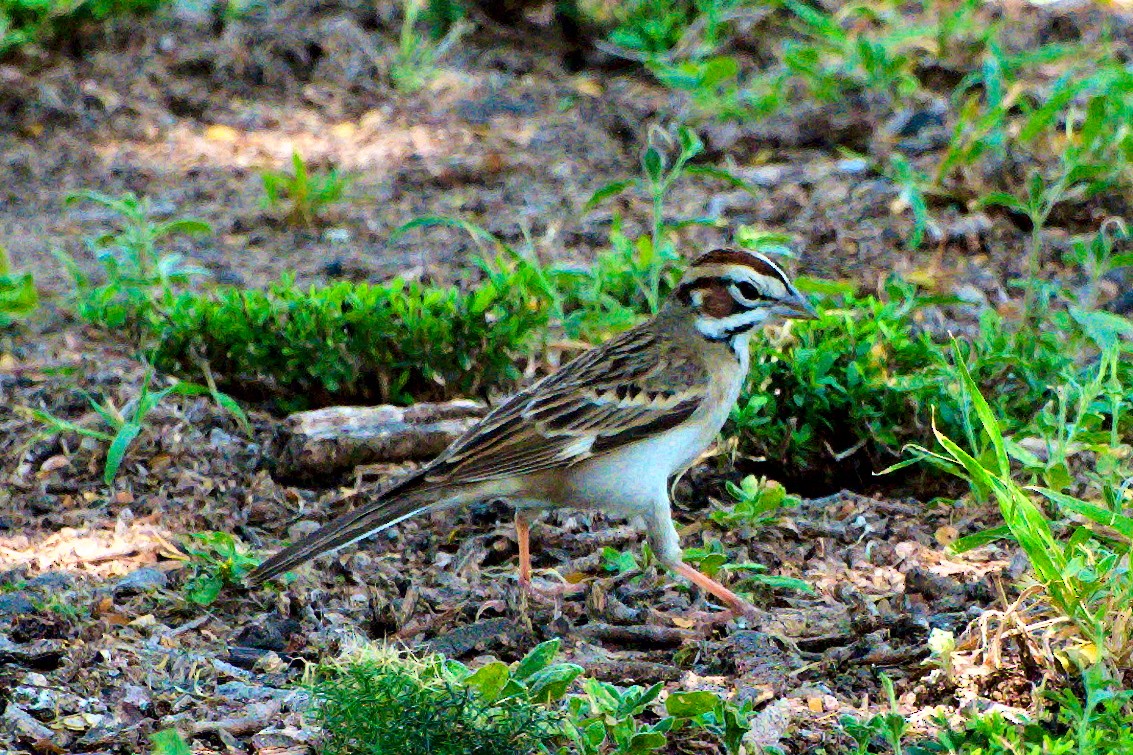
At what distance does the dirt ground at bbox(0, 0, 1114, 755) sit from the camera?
198 inches

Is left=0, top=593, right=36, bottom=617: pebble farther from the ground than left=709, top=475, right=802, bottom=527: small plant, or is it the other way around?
left=0, top=593, right=36, bottom=617: pebble

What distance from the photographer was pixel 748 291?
619cm

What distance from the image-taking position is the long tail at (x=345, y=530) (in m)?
5.45

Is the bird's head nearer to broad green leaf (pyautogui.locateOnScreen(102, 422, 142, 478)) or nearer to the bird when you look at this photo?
the bird

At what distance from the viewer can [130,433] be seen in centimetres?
642

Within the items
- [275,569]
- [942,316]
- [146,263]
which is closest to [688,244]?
[942,316]

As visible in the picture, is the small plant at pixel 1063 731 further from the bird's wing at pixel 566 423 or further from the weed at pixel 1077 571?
the bird's wing at pixel 566 423

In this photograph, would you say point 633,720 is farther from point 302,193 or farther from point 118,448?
point 302,193

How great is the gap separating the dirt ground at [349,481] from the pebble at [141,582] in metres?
0.01

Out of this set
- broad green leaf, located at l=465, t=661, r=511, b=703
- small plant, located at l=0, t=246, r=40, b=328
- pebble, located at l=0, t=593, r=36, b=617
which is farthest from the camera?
small plant, located at l=0, t=246, r=40, b=328

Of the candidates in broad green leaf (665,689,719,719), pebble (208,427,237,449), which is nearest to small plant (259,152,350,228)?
pebble (208,427,237,449)

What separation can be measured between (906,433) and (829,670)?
5.58 ft

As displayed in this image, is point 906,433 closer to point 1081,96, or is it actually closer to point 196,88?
point 1081,96

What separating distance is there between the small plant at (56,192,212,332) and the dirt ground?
184 mm
